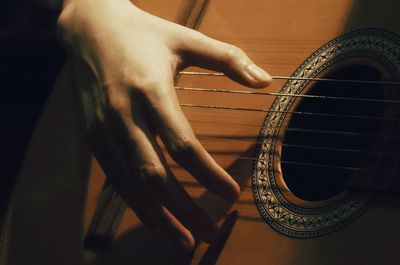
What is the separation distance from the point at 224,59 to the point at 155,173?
0.18 m

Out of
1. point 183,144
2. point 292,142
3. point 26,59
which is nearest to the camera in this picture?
point 183,144

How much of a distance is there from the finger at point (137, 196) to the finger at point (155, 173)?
0.05 ft

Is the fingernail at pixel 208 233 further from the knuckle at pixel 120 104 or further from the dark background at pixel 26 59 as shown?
the dark background at pixel 26 59

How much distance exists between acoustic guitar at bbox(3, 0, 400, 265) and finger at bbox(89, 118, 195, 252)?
94mm

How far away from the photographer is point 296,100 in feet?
2.86

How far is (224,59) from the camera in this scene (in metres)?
0.75

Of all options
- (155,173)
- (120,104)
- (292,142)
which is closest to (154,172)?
(155,173)

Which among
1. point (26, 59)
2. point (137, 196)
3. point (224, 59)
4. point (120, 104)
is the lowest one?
point (26, 59)

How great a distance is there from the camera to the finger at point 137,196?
74cm

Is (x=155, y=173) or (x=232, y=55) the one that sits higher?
(x=232, y=55)

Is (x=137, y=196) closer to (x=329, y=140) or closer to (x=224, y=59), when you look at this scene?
(x=224, y=59)

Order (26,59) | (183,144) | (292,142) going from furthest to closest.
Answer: (26,59) → (292,142) → (183,144)

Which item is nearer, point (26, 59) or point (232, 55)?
point (232, 55)

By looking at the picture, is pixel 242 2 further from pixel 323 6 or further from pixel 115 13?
pixel 115 13
